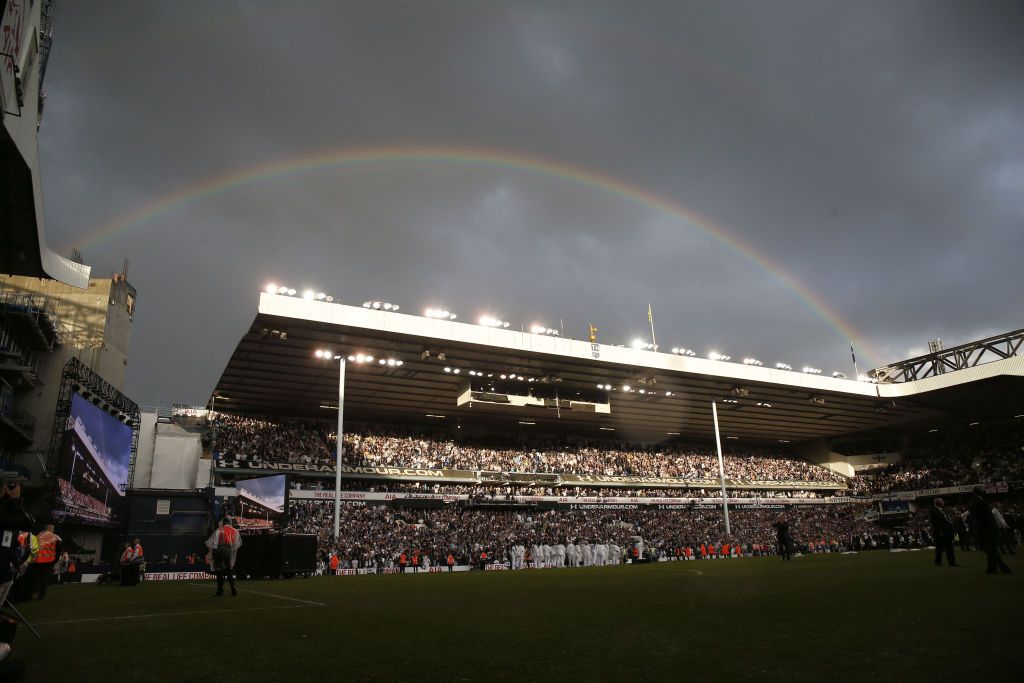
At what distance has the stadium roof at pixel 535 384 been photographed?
36.0m

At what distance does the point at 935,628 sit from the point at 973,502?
8.24 metres

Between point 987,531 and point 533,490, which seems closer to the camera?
point 987,531

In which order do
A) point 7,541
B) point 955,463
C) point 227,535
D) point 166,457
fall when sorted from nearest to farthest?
1. point 7,541
2. point 227,535
3. point 166,457
4. point 955,463

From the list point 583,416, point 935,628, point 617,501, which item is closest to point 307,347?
point 583,416

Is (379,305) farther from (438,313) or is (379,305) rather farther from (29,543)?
(29,543)

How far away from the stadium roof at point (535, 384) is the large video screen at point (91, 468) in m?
7.82

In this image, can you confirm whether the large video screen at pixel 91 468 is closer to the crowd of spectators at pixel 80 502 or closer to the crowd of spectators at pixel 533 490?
the crowd of spectators at pixel 80 502

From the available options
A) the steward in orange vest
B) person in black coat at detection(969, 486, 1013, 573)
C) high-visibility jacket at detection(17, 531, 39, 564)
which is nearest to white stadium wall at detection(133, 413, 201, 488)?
the steward in orange vest

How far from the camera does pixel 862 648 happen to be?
5145mm

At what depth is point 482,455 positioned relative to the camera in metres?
50.5

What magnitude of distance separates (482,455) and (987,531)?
135 feet

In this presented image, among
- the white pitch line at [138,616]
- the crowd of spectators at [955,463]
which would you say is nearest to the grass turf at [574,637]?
the white pitch line at [138,616]

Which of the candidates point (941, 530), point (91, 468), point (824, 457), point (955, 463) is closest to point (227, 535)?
point (941, 530)

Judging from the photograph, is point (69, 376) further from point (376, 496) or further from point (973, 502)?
point (973, 502)
